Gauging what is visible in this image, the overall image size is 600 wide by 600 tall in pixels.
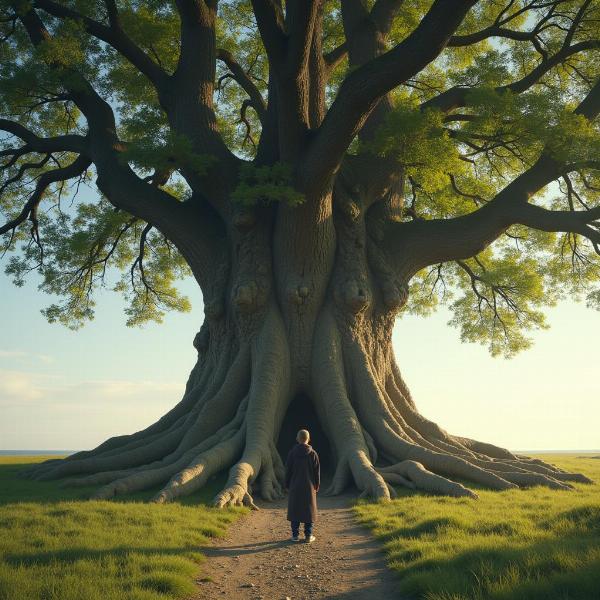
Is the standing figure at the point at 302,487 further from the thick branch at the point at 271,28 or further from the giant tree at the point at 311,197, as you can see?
the thick branch at the point at 271,28

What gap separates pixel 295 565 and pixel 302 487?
1360 millimetres

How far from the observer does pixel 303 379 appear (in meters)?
13.2

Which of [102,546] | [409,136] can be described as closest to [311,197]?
[409,136]

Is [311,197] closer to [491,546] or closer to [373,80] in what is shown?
[373,80]

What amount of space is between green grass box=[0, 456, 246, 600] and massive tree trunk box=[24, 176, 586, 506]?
239 cm

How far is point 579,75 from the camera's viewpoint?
55.5ft

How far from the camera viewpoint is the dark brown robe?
705 centimetres

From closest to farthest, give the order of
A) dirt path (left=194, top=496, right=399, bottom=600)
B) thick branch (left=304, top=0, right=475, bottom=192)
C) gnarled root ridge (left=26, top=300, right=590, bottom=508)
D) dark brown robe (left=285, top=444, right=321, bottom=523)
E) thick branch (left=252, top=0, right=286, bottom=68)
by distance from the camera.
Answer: dirt path (left=194, top=496, right=399, bottom=600) → dark brown robe (left=285, top=444, right=321, bottom=523) → thick branch (left=304, top=0, right=475, bottom=192) → thick branch (left=252, top=0, right=286, bottom=68) → gnarled root ridge (left=26, top=300, right=590, bottom=508)

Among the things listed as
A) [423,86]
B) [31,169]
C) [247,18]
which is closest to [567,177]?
[423,86]

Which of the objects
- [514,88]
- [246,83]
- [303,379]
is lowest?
[303,379]

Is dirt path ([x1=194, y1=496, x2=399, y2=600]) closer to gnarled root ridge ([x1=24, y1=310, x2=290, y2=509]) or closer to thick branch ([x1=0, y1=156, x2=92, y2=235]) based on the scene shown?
gnarled root ridge ([x1=24, y1=310, x2=290, y2=509])

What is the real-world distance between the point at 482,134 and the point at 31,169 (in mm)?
14862

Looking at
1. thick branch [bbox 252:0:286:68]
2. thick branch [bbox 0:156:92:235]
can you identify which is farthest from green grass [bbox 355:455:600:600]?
thick branch [bbox 0:156:92:235]

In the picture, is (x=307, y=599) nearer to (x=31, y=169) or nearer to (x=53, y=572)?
(x=53, y=572)
